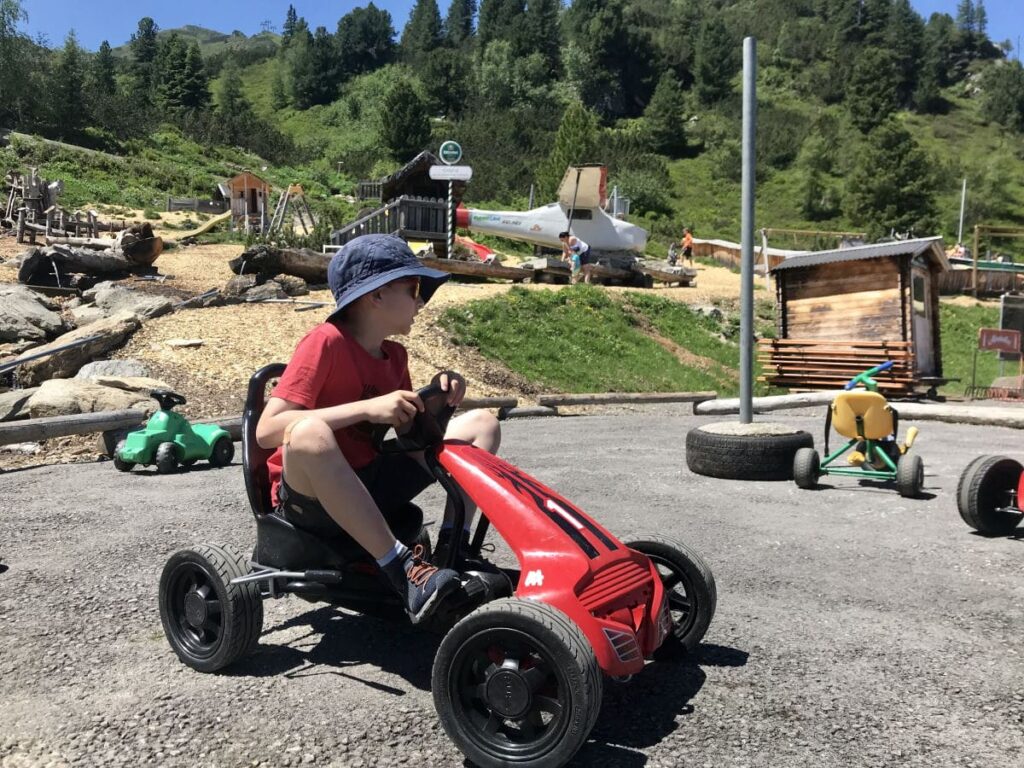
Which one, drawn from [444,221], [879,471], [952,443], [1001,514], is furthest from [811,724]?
Answer: [444,221]

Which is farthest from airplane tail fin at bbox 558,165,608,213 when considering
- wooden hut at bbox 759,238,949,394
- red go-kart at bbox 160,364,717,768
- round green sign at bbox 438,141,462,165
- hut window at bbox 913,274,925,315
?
red go-kart at bbox 160,364,717,768

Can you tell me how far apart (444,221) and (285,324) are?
35.7 ft

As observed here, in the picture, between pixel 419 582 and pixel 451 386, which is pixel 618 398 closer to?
pixel 451 386

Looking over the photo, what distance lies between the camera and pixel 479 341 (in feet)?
49.1

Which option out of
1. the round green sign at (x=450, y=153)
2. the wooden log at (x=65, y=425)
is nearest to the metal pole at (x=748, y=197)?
the wooden log at (x=65, y=425)

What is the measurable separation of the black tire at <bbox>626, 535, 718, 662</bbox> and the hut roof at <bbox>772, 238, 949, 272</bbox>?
14.5m

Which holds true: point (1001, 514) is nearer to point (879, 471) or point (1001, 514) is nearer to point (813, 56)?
point (879, 471)

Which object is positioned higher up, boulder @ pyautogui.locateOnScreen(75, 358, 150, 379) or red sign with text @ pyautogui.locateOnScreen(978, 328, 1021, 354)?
red sign with text @ pyautogui.locateOnScreen(978, 328, 1021, 354)

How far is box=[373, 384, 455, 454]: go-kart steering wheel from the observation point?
290 centimetres

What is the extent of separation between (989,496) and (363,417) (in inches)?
157

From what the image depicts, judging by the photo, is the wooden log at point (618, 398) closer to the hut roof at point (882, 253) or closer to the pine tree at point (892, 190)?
the hut roof at point (882, 253)

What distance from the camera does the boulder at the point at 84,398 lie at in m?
8.86

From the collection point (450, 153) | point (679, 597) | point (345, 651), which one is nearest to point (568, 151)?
point (450, 153)

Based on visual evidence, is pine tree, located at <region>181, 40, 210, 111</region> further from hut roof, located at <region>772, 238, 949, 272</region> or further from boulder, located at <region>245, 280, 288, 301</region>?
hut roof, located at <region>772, 238, 949, 272</region>
